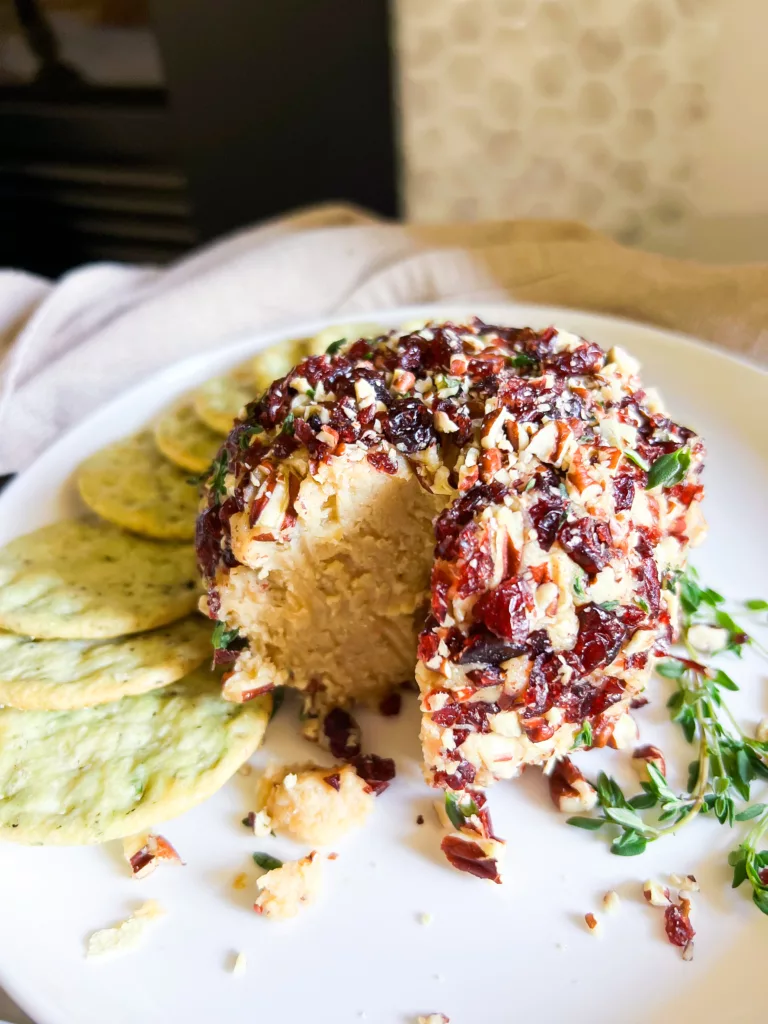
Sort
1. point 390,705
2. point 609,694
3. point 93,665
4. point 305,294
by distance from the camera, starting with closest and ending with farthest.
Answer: point 609,694, point 93,665, point 390,705, point 305,294

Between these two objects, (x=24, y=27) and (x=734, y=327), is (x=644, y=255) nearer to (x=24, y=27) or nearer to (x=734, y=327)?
(x=734, y=327)

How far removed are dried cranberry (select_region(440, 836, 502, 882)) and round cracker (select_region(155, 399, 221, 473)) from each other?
1.42 meters

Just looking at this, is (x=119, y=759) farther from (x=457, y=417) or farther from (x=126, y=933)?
(x=457, y=417)

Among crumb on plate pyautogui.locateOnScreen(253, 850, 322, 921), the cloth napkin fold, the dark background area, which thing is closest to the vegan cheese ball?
crumb on plate pyautogui.locateOnScreen(253, 850, 322, 921)

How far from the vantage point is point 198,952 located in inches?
82.4

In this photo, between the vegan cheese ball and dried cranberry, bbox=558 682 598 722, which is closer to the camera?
the vegan cheese ball

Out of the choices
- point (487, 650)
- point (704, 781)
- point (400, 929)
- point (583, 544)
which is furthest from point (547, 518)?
point (400, 929)

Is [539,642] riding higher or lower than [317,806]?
higher

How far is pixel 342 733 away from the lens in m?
2.52

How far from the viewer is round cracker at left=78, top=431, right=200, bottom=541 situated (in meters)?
2.89

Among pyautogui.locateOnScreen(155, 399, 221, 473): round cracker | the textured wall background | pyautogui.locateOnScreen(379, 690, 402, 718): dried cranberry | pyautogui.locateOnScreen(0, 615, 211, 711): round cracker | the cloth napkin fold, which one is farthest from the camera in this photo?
the textured wall background

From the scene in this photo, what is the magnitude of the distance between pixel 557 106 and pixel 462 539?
348 centimetres

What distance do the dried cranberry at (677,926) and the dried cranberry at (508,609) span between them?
2.41ft

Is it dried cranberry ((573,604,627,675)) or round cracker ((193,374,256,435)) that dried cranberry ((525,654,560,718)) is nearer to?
dried cranberry ((573,604,627,675))
